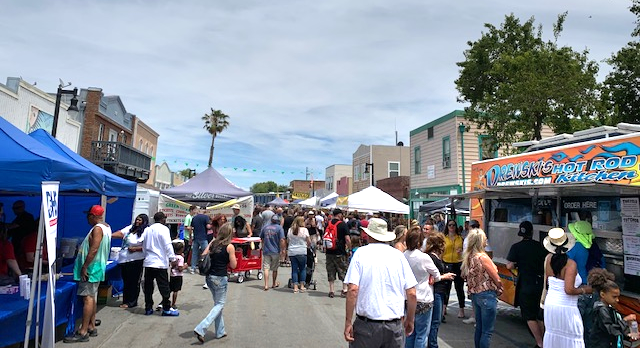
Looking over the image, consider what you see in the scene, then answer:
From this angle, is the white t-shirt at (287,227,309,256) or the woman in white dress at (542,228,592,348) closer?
the woman in white dress at (542,228,592,348)

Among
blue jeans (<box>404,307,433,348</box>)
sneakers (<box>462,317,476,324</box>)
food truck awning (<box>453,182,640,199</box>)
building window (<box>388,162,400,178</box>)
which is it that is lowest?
sneakers (<box>462,317,476,324</box>)

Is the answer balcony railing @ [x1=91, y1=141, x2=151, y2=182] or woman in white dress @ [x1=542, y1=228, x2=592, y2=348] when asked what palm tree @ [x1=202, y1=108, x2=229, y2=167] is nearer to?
balcony railing @ [x1=91, y1=141, x2=151, y2=182]

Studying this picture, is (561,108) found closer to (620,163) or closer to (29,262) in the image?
(620,163)

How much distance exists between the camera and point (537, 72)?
584 inches

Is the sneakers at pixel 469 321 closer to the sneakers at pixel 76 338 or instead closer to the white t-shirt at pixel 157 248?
the white t-shirt at pixel 157 248

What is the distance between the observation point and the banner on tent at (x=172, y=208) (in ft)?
44.1

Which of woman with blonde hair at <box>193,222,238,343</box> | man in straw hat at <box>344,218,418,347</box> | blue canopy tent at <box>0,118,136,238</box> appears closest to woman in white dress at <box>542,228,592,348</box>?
man in straw hat at <box>344,218,418,347</box>

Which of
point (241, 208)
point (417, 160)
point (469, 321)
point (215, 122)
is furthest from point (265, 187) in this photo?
point (469, 321)

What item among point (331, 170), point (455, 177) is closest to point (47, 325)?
point (455, 177)

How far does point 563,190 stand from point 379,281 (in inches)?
169

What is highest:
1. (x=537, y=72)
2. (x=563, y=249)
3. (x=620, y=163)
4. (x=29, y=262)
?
(x=537, y=72)

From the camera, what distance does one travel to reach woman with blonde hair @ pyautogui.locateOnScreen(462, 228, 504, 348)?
5016mm

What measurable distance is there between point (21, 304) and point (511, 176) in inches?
321

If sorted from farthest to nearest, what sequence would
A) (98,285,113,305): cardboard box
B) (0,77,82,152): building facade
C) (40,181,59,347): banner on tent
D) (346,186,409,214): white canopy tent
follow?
1. (346,186,409,214): white canopy tent
2. (0,77,82,152): building facade
3. (98,285,113,305): cardboard box
4. (40,181,59,347): banner on tent
